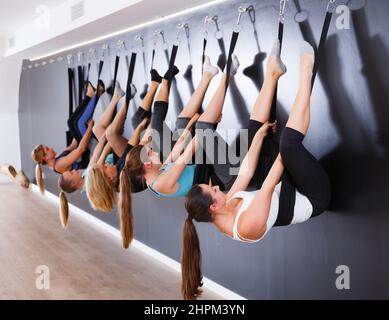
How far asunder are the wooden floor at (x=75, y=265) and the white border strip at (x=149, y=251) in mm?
50

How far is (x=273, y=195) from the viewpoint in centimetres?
218

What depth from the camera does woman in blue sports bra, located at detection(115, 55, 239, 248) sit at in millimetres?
2787

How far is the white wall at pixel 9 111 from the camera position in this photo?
304 inches

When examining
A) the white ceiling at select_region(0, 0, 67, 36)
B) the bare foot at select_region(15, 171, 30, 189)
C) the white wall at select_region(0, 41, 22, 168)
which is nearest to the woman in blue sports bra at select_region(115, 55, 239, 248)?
the white ceiling at select_region(0, 0, 67, 36)

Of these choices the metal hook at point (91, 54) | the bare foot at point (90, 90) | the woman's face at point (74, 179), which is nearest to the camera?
the woman's face at point (74, 179)

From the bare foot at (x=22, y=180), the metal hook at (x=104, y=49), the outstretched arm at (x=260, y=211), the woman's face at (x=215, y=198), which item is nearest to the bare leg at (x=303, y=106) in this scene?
the outstretched arm at (x=260, y=211)

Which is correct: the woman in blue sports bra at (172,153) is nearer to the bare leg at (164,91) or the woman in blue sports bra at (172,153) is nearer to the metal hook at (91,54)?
the bare leg at (164,91)

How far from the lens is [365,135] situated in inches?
85.6

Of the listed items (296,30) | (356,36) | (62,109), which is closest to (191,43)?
(296,30)

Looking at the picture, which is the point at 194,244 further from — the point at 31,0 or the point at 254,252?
the point at 31,0

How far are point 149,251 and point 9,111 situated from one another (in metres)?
4.69

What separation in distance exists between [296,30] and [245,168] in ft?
2.51

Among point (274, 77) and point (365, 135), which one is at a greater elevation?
point (274, 77)

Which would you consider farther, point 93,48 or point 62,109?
point 62,109
